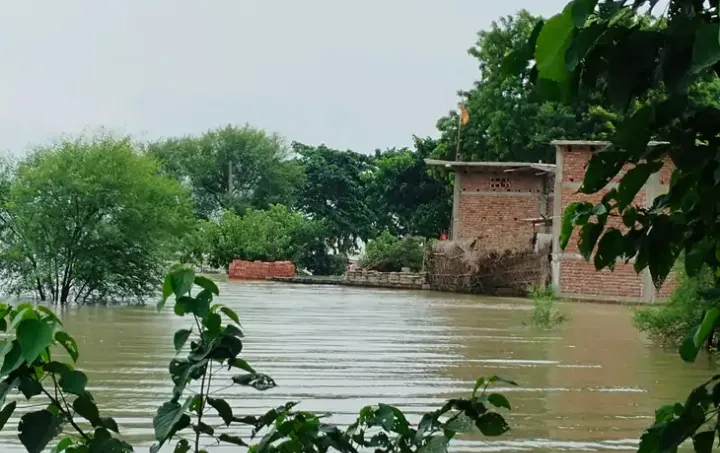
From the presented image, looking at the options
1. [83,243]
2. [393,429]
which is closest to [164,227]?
[83,243]

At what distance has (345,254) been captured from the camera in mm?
50125

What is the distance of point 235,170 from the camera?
6009 centimetres

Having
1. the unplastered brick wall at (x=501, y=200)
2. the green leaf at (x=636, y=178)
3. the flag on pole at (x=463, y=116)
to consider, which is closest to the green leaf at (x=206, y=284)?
the green leaf at (x=636, y=178)

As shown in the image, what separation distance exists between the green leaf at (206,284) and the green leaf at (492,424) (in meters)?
0.59

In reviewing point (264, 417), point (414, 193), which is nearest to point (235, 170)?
point (414, 193)

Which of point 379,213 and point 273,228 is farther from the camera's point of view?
point 379,213

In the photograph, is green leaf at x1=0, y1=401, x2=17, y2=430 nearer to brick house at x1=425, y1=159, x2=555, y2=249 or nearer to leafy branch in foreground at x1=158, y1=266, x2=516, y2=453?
leafy branch in foreground at x1=158, y1=266, x2=516, y2=453

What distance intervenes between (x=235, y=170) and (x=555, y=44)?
59436 millimetres

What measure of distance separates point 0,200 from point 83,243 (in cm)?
220

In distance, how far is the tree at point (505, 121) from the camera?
34.2 m

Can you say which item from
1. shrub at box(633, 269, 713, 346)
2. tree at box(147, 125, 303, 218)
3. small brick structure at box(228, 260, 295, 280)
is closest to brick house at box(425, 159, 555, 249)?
small brick structure at box(228, 260, 295, 280)

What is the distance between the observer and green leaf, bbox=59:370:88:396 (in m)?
1.67

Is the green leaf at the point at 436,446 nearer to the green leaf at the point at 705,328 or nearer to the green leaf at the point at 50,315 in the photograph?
the green leaf at the point at 705,328

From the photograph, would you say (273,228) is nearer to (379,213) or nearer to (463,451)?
(379,213)
